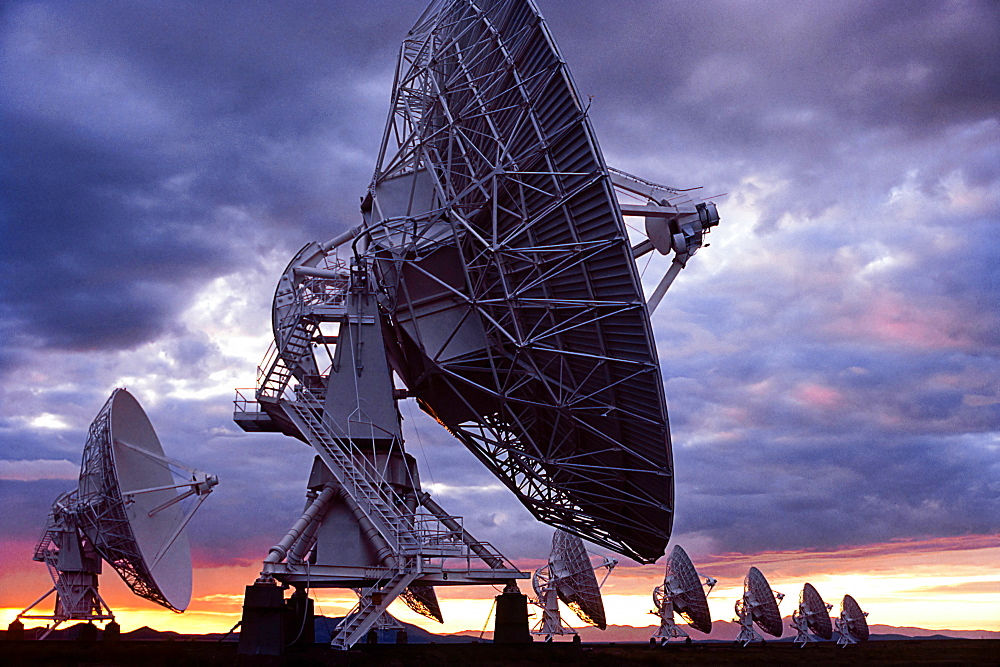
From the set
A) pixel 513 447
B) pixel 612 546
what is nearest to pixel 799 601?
pixel 612 546

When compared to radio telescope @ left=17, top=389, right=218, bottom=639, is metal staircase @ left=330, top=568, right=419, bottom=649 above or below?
below

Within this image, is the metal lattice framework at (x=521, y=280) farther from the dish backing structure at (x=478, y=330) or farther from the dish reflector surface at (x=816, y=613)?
the dish reflector surface at (x=816, y=613)

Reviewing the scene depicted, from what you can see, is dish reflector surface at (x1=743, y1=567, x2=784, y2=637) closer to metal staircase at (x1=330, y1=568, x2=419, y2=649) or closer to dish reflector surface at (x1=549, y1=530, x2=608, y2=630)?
dish reflector surface at (x1=549, y1=530, x2=608, y2=630)

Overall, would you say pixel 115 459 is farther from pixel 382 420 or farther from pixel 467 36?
pixel 467 36

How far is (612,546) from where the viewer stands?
31234mm

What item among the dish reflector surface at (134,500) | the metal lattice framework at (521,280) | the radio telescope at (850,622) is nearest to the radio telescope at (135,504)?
the dish reflector surface at (134,500)

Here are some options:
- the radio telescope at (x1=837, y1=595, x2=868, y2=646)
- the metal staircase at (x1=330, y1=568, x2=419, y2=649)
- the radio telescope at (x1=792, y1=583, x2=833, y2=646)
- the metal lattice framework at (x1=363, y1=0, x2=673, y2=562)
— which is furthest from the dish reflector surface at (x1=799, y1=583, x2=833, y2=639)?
the metal staircase at (x1=330, y1=568, x2=419, y2=649)

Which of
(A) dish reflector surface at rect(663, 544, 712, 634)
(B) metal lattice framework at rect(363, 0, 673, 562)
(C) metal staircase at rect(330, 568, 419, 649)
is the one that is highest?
(B) metal lattice framework at rect(363, 0, 673, 562)

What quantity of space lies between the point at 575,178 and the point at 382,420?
1132 centimetres

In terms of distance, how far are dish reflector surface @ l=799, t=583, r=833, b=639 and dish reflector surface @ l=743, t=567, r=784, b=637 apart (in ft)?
16.5

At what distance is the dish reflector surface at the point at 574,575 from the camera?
51.1 m

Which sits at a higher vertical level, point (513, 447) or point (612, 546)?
point (513, 447)

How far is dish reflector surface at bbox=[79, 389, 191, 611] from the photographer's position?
3588 centimetres

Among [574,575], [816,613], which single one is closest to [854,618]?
[816,613]
